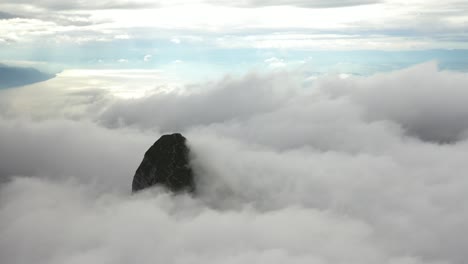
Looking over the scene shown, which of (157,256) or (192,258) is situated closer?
(192,258)

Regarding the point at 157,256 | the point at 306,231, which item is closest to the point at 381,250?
the point at 306,231

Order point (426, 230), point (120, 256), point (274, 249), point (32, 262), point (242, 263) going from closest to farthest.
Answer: point (242, 263)
point (274, 249)
point (120, 256)
point (426, 230)
point (32, 262)

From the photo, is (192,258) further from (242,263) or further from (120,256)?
(120,256)

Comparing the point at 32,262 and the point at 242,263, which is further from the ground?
the point at 242,263

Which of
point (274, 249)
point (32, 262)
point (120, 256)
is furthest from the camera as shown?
point (32, 262)

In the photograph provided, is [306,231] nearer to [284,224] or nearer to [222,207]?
[284,224]

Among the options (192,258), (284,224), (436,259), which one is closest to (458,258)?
(436,259)

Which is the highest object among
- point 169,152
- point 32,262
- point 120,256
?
point 169,152
